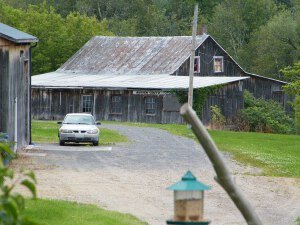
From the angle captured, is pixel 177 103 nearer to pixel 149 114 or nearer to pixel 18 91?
pixel 149 114

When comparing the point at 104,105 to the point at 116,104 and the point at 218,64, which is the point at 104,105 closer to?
the point at 116,104

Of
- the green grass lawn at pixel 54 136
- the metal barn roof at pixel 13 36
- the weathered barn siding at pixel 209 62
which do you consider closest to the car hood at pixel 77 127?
the green grass lawn at pixel 54 136

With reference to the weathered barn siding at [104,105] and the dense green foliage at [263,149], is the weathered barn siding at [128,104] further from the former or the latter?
the dense green foliage at [263,149]

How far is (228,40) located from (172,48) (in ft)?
99.4

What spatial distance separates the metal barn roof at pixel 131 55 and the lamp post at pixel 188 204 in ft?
193

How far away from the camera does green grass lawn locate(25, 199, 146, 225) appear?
1763 centimetres

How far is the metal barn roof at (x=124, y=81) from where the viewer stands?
5916cm

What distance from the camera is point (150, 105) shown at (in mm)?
60688

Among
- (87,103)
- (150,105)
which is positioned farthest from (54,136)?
(87,103)

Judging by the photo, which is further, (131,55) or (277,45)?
(277,45)

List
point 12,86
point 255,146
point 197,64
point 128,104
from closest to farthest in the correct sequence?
point 12,86 < point 255,146 < point 128,104 < point 197,64

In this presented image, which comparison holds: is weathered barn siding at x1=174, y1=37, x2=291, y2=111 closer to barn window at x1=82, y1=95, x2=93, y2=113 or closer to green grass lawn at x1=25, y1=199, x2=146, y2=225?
barn window at x1=82, y1=95, x2=93, y2=113

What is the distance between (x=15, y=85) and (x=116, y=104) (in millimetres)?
29072

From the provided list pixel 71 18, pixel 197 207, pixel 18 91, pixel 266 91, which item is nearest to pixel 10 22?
pixel 71 18
